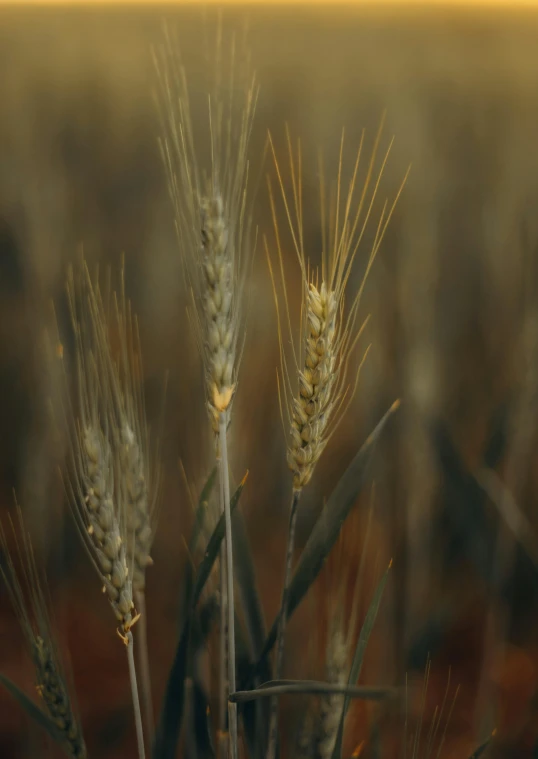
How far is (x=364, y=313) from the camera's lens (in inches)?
26.4

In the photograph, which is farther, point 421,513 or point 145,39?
point 421,513

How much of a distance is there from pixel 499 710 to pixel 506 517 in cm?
25

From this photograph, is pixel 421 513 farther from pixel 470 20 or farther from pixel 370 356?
pixel 470 20

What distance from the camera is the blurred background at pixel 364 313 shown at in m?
0.58

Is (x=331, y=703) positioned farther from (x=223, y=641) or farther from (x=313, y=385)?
(x=313, y=385)

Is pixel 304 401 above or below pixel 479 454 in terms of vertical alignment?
above

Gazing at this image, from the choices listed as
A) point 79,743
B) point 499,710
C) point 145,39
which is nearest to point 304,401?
point 79,743

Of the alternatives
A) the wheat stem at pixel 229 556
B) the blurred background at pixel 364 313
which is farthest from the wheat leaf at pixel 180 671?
the blurred background at pixel 364 313

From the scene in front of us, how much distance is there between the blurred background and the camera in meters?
0.58

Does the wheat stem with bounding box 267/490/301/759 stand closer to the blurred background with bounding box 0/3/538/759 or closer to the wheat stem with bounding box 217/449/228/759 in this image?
the wheat stem with bounding box 217/449/228/759

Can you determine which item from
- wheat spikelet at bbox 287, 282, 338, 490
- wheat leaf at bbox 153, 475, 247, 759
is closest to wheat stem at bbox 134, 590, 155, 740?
wheat leaf at bbox 153, 475, 247, 759

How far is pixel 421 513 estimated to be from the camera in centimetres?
68

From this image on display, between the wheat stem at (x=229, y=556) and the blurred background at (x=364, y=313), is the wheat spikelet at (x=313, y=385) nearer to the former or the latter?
the wheat stem at (x=229, y=556)

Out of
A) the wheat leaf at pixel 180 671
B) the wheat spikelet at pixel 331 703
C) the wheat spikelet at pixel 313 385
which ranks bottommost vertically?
the wheat spikelet at pixel 331 703
